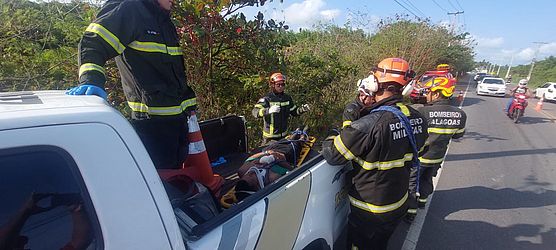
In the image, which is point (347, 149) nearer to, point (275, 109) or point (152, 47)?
point (152, 47)

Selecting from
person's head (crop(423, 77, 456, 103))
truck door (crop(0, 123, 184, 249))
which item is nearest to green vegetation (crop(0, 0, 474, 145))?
person's head (crop(423, 77, 456, 103))

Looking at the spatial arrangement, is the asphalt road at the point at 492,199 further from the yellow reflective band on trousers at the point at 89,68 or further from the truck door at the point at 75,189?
the yellow reflective band on trousers at the point at 89,68

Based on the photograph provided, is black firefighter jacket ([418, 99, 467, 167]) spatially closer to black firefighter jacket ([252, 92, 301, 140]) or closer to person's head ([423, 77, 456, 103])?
person's head ([423, 77, 456, 103])

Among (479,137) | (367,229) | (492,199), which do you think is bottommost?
(479,137)

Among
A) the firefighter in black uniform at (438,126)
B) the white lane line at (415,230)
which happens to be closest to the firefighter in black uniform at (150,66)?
the white lane line at (415,230)

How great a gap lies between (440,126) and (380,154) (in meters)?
2.28

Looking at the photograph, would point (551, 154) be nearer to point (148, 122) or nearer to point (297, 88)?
point (297, 88)

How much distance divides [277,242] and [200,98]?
3.36m

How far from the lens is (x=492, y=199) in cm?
454

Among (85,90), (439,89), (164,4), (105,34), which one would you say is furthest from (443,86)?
(85,90)

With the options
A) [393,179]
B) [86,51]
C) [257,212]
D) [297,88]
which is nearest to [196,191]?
[257,212]

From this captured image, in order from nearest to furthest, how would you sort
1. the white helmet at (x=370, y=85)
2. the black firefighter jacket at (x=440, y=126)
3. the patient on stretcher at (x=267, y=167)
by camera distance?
1. the patient on stretcher at (x=267, y=167)
2. the white helmet at (x=370, y=85)
3. the black firefighter jacket at (x=440, y=126)

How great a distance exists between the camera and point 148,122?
2061mm

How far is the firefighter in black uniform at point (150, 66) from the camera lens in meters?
1.71
